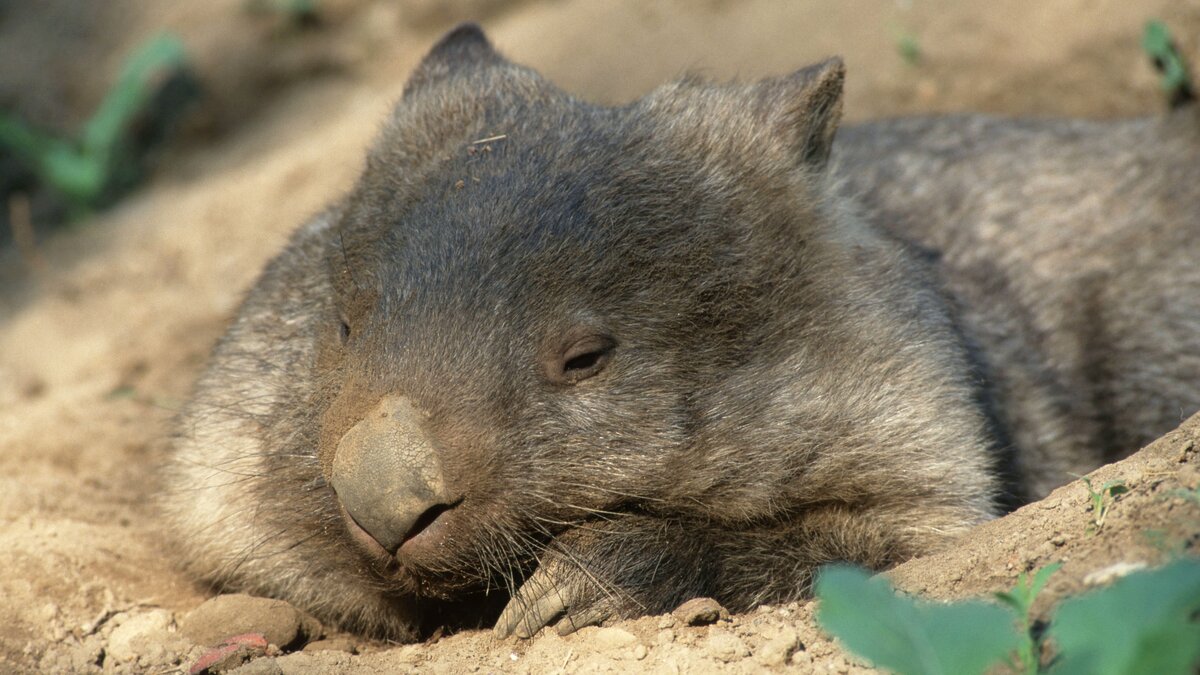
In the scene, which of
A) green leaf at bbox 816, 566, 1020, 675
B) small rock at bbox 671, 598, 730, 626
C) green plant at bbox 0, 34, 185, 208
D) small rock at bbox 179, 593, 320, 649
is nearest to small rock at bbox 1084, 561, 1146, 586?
green leaf at bbox 816, 566, 1020, 675

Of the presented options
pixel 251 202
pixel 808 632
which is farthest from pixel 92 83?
pixel 808 632

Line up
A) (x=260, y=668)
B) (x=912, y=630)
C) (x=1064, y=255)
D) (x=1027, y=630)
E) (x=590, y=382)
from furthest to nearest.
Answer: (x=1064, y=255) → (x=590, y=382) → (x=260, y=668) → (x=1027, y=630) → (x=912, y=630)

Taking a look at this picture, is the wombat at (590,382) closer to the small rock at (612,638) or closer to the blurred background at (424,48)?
the small rock at (612,638)

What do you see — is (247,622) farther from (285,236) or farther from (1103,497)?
(1103,497)

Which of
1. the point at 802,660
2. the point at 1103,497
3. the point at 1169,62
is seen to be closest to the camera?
the point at 802,660

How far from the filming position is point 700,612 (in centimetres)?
320

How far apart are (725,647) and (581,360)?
879 mm

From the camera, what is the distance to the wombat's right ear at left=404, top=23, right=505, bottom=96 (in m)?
4.80

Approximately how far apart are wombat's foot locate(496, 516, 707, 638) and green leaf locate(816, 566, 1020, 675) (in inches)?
44.9

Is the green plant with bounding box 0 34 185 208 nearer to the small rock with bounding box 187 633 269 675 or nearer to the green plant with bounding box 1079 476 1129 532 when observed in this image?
the small rock with bounding box 187 633 269 675

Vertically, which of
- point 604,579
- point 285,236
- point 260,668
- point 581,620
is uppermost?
point 285,236

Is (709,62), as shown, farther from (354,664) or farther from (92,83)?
(354,664)

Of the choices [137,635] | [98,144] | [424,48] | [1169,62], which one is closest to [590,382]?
[137,635]

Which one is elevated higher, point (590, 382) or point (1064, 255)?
point (1064, 255)
